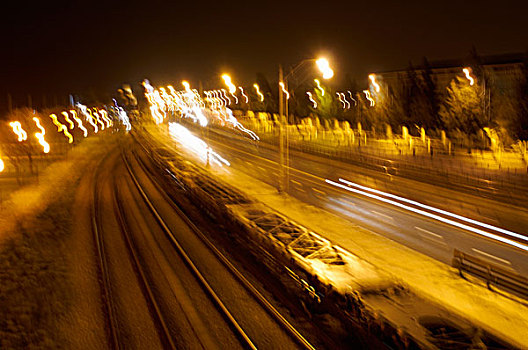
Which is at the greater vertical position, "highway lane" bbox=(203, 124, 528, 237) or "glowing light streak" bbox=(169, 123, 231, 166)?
"glowing light streak" bbox=(169, 123, 231, 166)

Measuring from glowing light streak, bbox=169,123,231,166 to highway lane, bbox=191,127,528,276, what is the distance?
320cm

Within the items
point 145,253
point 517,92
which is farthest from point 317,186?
point 517,92

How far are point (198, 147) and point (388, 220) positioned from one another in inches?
1318

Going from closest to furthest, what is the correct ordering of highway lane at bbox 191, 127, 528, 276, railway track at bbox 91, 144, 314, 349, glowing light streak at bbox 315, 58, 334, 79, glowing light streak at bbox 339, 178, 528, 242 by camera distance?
railway track at bbox 91, 144, 314, 349 → highway lane at bbox 191, 127, 528, 276 → glowing light streak at bbox 315, 58, 334, 79 → glowing light streak at bbox 339, 178, 528, 242

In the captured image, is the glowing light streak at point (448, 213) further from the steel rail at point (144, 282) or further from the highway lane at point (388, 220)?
the steel rail at point (144, 282)

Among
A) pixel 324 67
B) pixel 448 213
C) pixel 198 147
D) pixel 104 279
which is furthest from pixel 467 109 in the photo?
pixel 104 279

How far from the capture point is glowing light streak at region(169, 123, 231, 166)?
3888 centimetres

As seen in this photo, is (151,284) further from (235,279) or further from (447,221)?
(447,221)

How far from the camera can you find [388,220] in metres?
19.4

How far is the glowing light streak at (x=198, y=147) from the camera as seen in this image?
38875mm

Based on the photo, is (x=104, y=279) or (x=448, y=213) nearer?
(x=104, y=279)

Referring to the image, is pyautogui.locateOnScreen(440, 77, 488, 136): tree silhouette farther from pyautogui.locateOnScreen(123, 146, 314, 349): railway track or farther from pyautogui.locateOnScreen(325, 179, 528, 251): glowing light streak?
pyautogui.locateOnScreen(123, 146, 314, 349): railway track

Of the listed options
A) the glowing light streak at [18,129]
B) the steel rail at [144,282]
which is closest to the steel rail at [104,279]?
the steel rail at [144,282]

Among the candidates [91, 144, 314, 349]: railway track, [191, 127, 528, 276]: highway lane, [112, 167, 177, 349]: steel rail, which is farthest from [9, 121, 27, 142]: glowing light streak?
[191, 127, 528, 276]: highway lane
